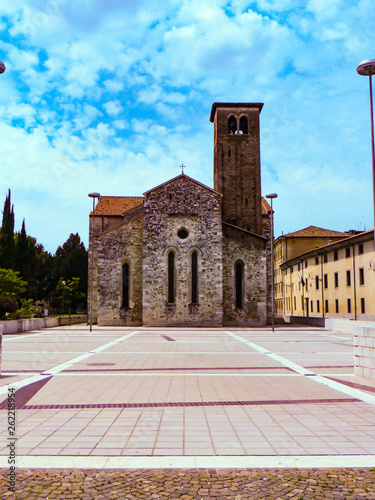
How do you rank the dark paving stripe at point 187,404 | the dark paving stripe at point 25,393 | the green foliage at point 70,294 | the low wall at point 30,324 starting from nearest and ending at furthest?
the dark paving stripe at point 187,404
the dark paving stripe at point 25,393
the low wall at point 30,324
the green foliage at point 70,294

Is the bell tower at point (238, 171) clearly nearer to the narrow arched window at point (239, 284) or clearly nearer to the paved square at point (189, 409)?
the narrow arched window at point (239, 284)

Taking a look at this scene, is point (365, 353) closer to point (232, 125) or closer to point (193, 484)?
point (193, 484)

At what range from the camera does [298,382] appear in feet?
31.0

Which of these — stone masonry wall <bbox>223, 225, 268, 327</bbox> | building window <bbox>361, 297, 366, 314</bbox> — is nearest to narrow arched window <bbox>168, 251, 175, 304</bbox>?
stone masonry wall <bbox>223, 225, 268, 327</bbox>

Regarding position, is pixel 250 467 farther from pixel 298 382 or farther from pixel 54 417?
pixel 298 382

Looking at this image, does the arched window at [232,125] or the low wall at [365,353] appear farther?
the arched window at [232,125]

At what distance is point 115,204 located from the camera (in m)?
53.1

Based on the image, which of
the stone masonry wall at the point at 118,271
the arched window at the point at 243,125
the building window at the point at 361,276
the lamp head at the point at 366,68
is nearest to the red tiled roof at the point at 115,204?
the stone masonry wall at the point at 118,271

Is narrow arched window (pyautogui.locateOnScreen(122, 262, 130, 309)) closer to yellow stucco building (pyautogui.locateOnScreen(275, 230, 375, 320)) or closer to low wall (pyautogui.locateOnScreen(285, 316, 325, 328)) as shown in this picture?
low wall (pyautogui.locateOnScreen(285, 316, 325, 328))

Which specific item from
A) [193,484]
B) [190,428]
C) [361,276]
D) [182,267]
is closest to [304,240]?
[361,276]

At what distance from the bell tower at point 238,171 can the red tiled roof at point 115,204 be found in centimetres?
1047

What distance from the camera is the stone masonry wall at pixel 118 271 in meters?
40.7

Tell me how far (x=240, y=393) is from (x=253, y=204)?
129 feet

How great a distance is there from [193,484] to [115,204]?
5028cm
